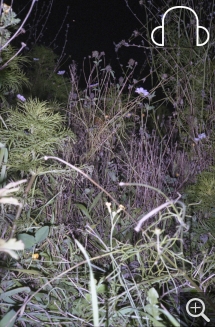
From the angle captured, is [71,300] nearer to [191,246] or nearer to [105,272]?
[105,272]

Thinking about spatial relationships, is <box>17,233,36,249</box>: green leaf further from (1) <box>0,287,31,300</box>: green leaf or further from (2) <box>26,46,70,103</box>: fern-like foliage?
(2) <box>26,46,70,103</box>: fern-like foliage

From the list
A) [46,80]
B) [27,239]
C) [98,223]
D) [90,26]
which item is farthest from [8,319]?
[90,26]

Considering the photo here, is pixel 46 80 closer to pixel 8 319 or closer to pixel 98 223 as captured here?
pixel 98 223

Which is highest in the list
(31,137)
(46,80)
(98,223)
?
(31,137)

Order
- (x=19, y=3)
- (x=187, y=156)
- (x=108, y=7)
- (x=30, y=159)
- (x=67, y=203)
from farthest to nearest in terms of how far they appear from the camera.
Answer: (x=108, y=7) < (x=19, y=3) < (x=187, y=156) < (x=67, y=203) < (x=30, y=159)

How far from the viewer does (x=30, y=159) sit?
1.62m

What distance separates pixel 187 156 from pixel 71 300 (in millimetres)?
1401

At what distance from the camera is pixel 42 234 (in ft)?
5.01

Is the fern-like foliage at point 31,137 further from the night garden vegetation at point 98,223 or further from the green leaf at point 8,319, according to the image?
the green leaf at point 8,319

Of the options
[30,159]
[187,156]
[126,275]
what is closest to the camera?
[126,275]

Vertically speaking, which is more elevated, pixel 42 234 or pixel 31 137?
pixel 31 137

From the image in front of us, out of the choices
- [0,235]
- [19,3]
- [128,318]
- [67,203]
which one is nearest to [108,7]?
[19,3]

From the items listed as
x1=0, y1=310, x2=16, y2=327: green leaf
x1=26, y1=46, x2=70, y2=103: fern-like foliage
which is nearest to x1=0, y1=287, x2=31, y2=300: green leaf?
x1=0, y1=310, x2=16, y2=327: green leaf

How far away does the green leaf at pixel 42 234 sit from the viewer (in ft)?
4.99
